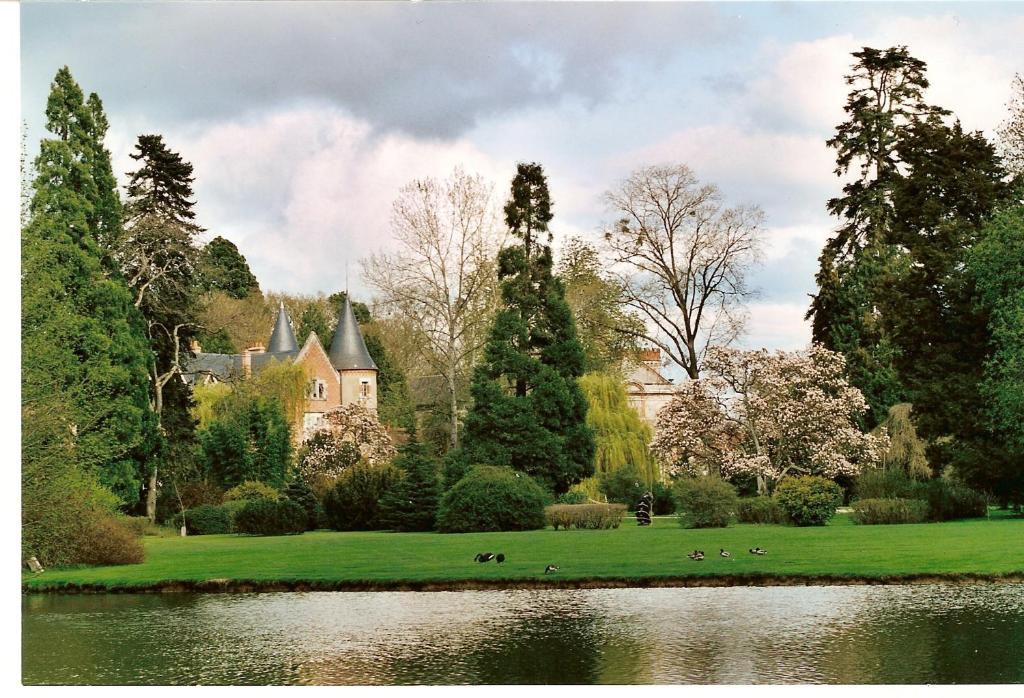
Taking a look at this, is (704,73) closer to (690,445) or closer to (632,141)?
(632,141)

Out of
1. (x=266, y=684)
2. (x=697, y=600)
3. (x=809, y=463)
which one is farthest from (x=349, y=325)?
(x=266, y=684)

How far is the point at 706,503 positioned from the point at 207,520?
8.82 meters

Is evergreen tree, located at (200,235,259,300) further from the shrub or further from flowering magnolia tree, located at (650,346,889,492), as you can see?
flowering magnolia tree, located at (650,346,889,492)

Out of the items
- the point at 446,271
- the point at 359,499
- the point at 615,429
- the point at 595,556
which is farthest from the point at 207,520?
the point at 595,556

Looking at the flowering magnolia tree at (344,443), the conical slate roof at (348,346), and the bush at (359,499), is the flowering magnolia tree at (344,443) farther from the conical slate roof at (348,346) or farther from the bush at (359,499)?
the bush at (359,499)

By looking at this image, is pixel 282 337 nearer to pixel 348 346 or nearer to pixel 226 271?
pixel 348 346

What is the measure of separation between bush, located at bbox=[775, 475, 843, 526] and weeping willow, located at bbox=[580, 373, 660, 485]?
15.4 ft

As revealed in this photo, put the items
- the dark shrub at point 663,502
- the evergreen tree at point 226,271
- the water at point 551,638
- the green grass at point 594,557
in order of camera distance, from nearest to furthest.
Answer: the water at point 551,638 < the green grass at point 594,557 < the evergreen tree at point 226,271 < the dark shrub at point 663,502

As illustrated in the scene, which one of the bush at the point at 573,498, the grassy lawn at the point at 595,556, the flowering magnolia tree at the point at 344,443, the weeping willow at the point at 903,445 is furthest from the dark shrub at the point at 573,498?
the weeping willow at the point at 903,445

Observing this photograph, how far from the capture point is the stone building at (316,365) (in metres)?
25.5

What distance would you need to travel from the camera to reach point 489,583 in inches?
506

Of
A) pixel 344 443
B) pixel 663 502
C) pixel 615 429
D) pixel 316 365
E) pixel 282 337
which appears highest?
pixel 282 337

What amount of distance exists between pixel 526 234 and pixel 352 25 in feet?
23.9

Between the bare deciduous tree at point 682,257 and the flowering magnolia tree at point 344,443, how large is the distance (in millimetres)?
6845
